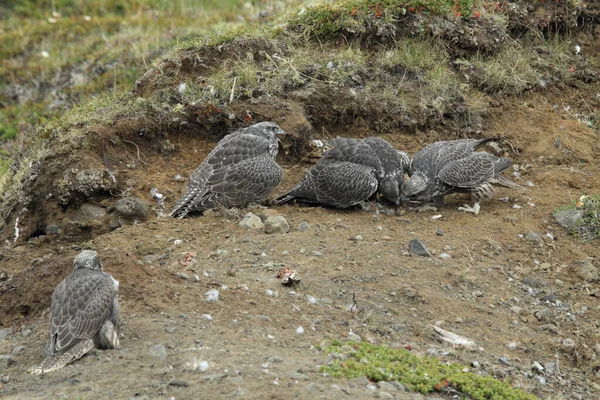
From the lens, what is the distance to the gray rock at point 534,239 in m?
8.91

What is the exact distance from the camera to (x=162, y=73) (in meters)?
10.8

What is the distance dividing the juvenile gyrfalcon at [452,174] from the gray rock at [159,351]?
13.4 feet

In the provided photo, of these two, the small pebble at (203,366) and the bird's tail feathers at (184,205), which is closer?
the small pebble at (203,366)

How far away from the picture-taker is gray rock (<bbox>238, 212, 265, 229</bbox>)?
8.72 meters

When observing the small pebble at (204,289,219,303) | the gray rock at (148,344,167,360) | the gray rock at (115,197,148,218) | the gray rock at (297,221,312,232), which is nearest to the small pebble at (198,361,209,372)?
the gray rock at (148,344,167,360)

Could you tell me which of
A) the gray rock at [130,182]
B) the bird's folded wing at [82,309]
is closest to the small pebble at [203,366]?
the bird's folded wing at [82,309]

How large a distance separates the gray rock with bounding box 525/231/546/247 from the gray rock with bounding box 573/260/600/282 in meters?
0.47

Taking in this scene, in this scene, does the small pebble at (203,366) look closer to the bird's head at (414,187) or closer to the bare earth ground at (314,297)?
the bare earth ground at (314,297)

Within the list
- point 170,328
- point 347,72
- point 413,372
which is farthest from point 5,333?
point 347,72

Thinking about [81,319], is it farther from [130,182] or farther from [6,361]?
[130,182]

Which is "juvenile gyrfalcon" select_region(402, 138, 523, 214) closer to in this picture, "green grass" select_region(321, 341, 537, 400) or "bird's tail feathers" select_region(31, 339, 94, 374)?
"green grass" select_region(321, 341, 537, 400)

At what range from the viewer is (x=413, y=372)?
20.5ft

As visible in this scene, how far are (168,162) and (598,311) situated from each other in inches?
208

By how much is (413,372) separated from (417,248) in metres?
2.33
